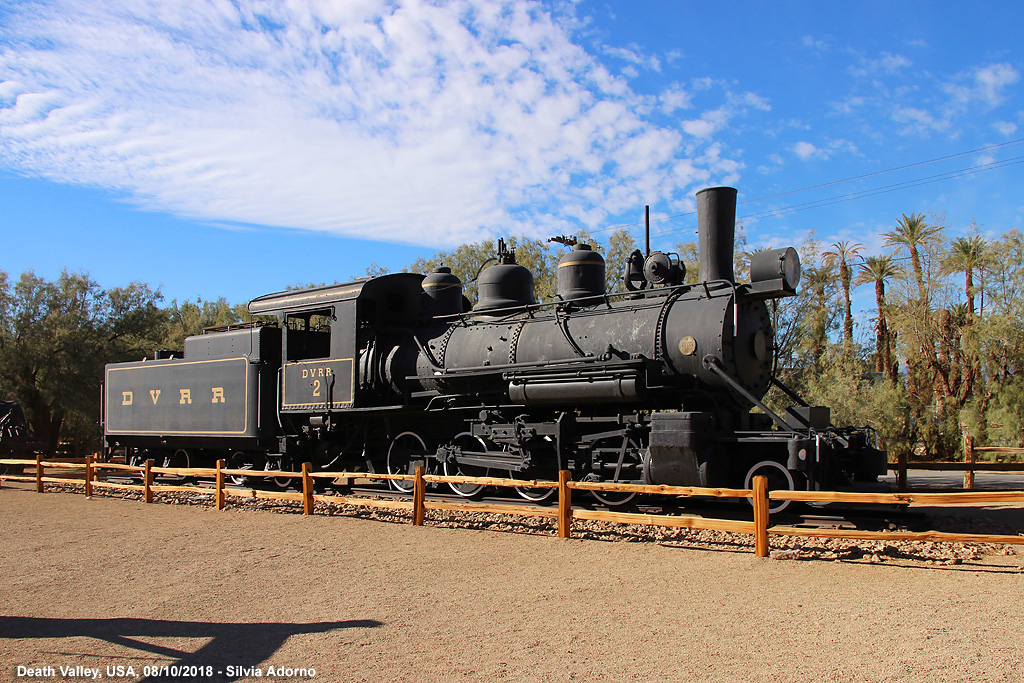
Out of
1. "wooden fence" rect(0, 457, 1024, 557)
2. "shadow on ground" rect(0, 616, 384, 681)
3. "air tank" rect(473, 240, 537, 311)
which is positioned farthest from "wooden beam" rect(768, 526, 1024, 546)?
"air tank" rect(473, 240, 537, 311)

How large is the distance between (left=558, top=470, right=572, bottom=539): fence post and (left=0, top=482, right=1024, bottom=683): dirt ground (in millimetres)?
163

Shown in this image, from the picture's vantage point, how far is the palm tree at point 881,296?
28531 mm

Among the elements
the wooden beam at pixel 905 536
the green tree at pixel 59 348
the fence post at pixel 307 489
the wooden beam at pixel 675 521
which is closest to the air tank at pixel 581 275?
the wooden beam at pixel 675 521

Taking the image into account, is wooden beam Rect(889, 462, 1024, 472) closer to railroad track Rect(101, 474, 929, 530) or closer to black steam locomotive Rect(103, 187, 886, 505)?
railroad track Rect(101, 474, 929, 530)

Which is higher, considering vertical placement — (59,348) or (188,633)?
(59,348)

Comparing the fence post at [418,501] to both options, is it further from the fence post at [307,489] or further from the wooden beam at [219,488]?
the wooden beam at [219,488]

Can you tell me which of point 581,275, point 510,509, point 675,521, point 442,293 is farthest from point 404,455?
point 675,521

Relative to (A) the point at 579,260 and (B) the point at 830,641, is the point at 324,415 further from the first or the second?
(B) the point at 830,641

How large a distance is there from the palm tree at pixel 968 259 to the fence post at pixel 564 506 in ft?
73.3

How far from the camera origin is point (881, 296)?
3123 cm

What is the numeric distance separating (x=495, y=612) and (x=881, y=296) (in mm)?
30225

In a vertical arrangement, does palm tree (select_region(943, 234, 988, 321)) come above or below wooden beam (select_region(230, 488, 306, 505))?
above

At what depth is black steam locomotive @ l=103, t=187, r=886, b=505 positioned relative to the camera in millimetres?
8625

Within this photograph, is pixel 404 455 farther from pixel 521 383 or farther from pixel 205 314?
pixel 205 314
